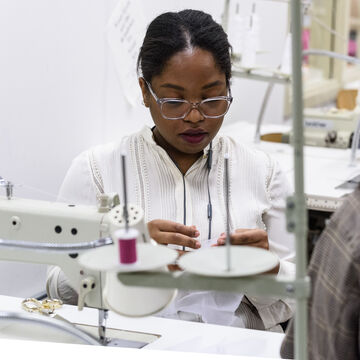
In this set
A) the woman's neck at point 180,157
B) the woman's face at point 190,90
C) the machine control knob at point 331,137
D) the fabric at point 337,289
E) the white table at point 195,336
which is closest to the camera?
the fabric at point 337,289

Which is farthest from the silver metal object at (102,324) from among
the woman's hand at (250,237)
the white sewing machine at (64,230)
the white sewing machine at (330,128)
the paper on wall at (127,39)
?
the white sewing machine at (330,128)

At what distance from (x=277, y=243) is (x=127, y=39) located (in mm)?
1008

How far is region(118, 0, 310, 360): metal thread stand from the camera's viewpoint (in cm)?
76

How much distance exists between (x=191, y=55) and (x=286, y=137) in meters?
1.48

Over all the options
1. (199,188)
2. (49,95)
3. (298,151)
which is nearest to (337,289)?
(298,151)

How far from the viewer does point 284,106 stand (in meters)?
4.05

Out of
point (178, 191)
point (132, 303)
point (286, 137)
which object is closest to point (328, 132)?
point (286, 137)

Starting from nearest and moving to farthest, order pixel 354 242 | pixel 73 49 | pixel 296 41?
pixel 296 41
pixel 354 242
pixel 73 49

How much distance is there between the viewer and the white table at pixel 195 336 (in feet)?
4.36

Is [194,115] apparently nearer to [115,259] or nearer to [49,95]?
[49,95]

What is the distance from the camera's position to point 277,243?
177cm

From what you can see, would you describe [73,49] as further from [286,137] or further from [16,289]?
[286,137]

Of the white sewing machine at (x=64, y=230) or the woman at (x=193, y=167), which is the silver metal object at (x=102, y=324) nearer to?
the white sewing machine at (x=64, y=230)

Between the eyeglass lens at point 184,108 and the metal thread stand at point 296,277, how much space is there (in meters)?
0.86
